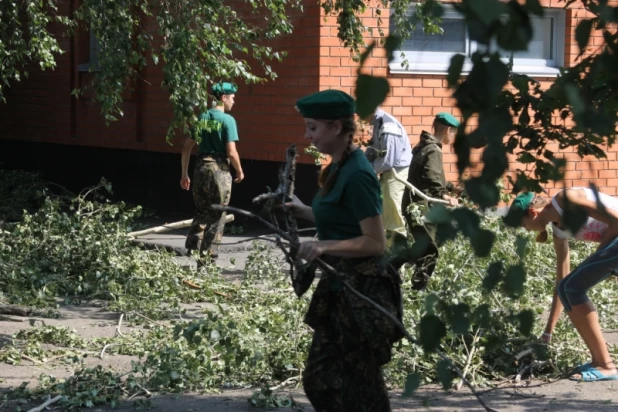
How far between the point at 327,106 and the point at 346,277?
709mm

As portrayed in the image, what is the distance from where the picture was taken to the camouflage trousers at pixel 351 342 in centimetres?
430

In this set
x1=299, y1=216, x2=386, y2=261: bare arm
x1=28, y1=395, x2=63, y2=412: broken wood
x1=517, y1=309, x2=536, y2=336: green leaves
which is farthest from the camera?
x1=28, y1=395, x2=63, y2=412: broken wood

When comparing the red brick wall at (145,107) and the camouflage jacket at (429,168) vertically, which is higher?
the red brick wall at (145,107)

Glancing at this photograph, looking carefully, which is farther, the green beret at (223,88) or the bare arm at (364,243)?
the green beret at (223,88)

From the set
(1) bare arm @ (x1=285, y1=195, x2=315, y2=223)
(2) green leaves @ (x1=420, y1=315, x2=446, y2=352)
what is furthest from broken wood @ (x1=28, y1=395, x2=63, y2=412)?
(2) green leaves @ (x1=420, y1=315, x2=446, y2=352)

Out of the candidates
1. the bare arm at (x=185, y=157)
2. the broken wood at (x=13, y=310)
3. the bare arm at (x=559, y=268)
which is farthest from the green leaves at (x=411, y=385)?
the bare arm at (x=185, y=157)

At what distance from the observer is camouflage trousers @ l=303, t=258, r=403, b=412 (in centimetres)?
430

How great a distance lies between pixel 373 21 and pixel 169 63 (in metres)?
5.35

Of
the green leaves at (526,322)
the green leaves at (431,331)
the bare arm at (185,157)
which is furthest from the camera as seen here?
the bare arm at (185,157)

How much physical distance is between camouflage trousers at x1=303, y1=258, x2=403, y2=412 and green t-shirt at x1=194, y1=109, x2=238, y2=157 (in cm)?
573

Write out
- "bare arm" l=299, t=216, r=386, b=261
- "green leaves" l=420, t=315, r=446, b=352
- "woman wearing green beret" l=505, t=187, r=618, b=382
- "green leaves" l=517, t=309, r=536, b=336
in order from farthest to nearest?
"woman wearing green beret" l=505, t=187, r=618, b=382 < "bare arm" l=299, t=216, r=386, b=261 < "green leaves" l=517, t=309, r=536, b=336 < "green leaves" l=420, t=315, r=446, b=352

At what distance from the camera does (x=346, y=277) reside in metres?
4.14

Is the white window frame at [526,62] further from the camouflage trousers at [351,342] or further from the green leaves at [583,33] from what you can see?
the green leaves at [583,33]

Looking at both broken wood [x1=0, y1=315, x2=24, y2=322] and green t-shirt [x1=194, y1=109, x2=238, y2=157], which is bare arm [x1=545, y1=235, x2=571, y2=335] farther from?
green t-shirt [x1=194, y1=109, x2=238, y2=157]
